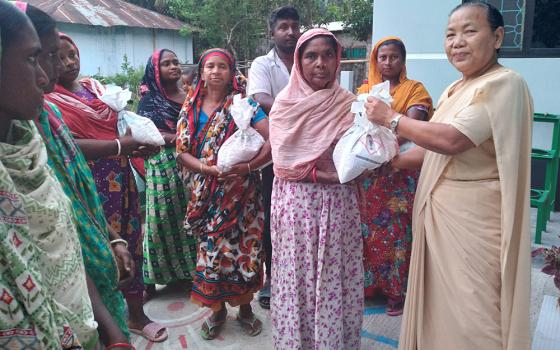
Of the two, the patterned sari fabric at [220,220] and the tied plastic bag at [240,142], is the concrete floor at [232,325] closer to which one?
the patterned sari fabric at [220,220]

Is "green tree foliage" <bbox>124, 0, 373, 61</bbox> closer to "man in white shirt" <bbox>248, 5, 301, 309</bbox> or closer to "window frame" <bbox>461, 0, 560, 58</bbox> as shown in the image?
"window frame" <bbox>461, 0, 560, 58</bbox>

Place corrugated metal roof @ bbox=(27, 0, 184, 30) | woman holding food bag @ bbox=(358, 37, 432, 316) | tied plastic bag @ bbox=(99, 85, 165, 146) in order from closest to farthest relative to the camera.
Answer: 1. tied plastic bag @ bbox=(99, 85, 165, 146)
2. woman holding food bag @ bbox=(358, 37, 432, 316)
3. corrugated metal roof @ bbox=(27, 0, 184, 30)

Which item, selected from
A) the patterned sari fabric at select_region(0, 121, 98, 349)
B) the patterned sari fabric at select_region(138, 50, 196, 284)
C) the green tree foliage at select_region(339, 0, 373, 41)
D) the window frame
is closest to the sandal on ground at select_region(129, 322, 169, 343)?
the patterned sari fabric at select_region(138, 50, 196, 284)

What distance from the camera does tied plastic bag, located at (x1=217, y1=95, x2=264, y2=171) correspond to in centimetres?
273

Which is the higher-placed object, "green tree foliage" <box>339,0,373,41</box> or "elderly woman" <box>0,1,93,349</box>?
"green tree foliage" <box>339,0,373,41</box>

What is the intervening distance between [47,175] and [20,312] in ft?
1.25

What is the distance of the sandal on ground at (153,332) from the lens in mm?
3039

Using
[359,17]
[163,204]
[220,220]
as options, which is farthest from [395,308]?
[359,17]

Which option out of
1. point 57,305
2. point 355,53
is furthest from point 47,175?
point 355,53

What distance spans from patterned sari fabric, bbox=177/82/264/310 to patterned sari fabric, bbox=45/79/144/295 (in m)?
0.42

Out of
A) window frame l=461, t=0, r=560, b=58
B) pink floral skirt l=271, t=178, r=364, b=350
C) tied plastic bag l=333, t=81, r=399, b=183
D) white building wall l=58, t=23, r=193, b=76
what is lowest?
pink floral skirt l=271, t=178, r=364, b=350

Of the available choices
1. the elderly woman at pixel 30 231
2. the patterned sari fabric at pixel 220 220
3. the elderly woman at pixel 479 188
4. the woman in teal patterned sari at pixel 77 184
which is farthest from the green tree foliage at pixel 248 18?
the elderly woman at pixel 30 231

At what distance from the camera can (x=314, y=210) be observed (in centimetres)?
245

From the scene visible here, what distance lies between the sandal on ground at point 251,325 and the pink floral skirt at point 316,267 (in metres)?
0.53
